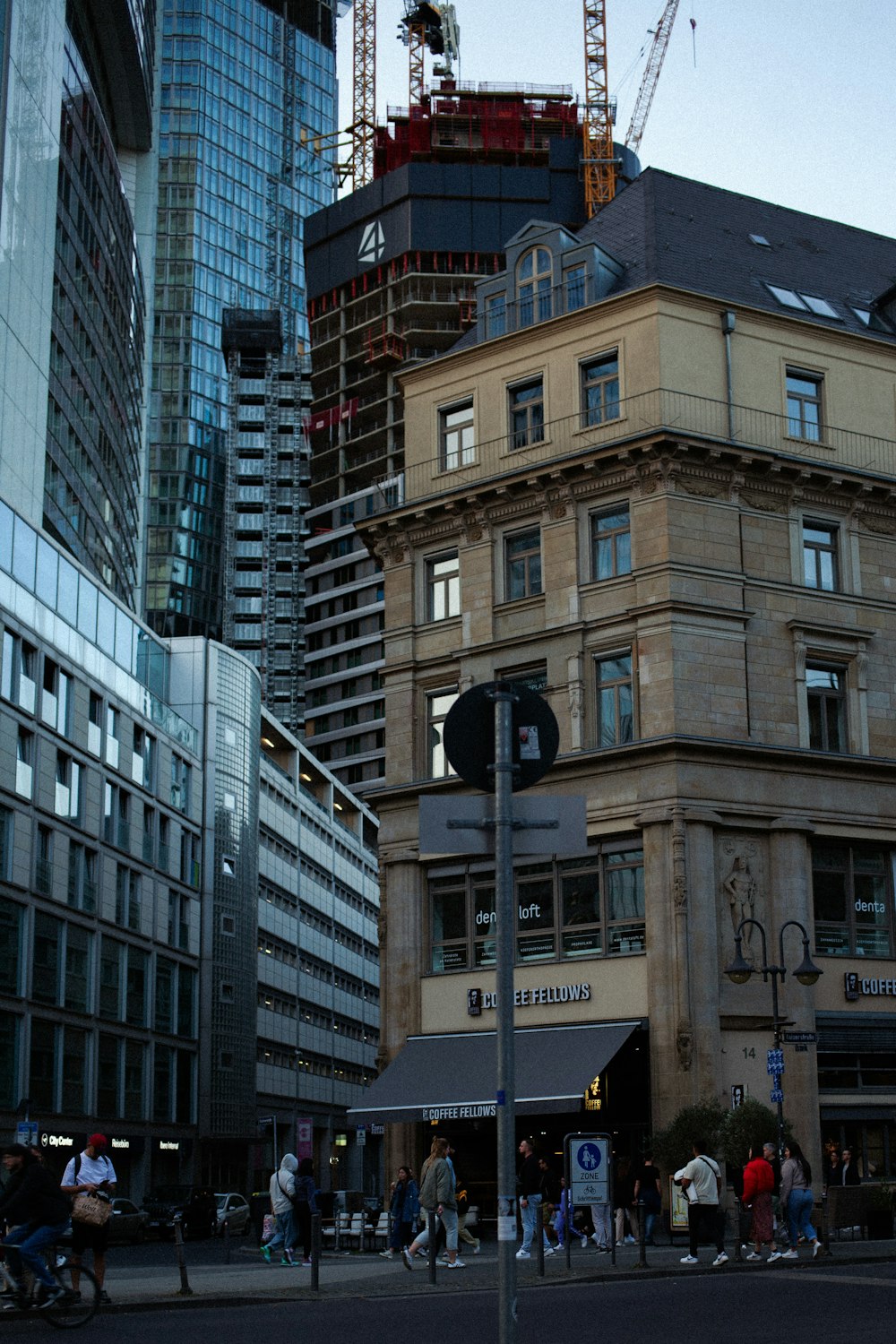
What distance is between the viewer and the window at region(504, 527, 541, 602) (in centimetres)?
4591

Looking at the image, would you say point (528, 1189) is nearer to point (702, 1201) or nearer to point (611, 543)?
point (702, 1201)

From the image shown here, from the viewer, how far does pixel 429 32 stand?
173500mm

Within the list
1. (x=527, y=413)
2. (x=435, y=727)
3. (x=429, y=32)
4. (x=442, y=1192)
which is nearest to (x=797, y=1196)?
(x=442, y=1192)

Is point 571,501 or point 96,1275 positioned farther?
point 571,501

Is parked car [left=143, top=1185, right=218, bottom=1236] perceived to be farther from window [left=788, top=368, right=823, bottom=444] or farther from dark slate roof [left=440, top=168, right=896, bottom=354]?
window [left=788, top=368, right=823, bottom=444]

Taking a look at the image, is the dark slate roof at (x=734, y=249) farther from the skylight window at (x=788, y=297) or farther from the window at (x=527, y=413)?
the window at (x=527, y=413)

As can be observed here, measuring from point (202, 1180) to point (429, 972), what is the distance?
3931 cm

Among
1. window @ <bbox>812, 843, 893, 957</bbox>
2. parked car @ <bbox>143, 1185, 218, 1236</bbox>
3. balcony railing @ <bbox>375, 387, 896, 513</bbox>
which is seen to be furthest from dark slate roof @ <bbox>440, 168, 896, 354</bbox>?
parked car @ <bbox>143, 1185, 218, 1236</bbox>

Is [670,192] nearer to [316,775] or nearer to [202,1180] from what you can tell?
[202,1180]

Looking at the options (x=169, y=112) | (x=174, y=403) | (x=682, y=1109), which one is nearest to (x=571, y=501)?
(x=682, y=1109)

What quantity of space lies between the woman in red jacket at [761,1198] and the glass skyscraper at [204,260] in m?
135

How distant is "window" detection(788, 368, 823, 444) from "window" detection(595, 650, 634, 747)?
24.8 ft

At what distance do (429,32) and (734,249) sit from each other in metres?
134

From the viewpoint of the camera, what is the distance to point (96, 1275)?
2011 centimetres
